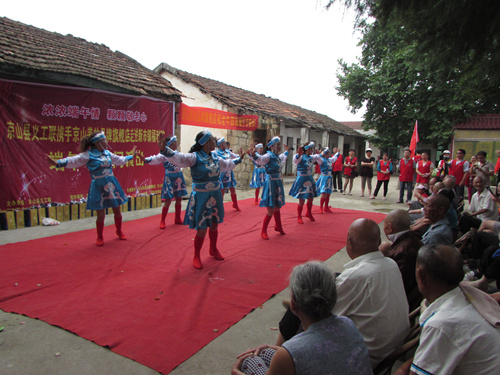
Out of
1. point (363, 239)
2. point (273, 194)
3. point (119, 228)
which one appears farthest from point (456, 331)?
point (119, 228)

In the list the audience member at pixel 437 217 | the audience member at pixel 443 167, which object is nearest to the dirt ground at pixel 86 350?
the audience member at pixel 437 217

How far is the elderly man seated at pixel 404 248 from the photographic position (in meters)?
2.29

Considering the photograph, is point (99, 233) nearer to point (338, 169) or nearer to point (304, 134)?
point (338, 169)

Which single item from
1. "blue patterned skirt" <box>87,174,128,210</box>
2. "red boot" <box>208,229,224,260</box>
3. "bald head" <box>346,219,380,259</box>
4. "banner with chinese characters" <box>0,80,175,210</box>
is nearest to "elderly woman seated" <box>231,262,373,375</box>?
"bald head" <box>346,219,380,259</box>

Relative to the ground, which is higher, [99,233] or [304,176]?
[304,176]

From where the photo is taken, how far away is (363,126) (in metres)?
21.0

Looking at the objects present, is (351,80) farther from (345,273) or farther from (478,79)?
(345,273)

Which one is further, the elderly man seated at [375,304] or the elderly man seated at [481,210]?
the elderly man seated at [481,210]

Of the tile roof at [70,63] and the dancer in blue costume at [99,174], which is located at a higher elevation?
the tile roof at [70,63]

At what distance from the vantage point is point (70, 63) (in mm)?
6949

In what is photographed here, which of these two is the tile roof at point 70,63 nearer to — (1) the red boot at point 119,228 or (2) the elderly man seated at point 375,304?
(1) the red boot at point 119,228

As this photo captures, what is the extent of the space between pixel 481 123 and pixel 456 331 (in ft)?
50.7

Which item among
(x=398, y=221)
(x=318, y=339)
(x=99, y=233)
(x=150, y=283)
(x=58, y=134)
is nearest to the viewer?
(x=318, y=339)

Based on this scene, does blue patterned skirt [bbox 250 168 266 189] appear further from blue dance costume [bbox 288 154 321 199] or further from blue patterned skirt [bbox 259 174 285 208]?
blue patterned skirt [bbox 259 174 285 208]
